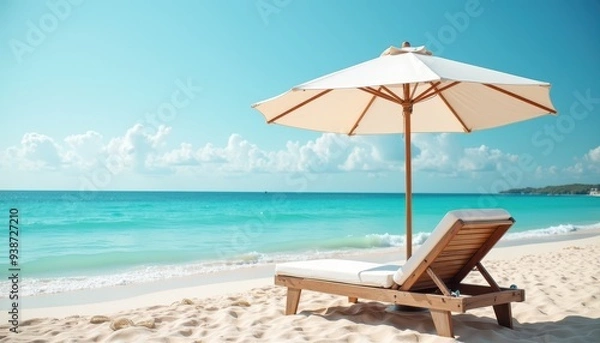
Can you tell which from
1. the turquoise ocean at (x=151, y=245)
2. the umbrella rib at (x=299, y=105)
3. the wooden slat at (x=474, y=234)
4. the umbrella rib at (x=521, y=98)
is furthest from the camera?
the turquoise ocean at (x=151, y=245)

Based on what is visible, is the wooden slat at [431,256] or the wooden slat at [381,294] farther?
the wooden slat at [381,294]

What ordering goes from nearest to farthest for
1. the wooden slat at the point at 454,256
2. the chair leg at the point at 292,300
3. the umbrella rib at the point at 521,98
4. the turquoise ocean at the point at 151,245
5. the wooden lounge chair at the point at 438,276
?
the wooden lounge chair at the point at 438,276 → the wooden slat at the point at 454,256 → the chair leg at the point at 292,300 → the umbrella rib at the point at 521,98 → the turquoise ocean at the point at 151,245

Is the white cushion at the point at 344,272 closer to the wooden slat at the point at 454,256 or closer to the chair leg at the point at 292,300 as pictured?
the chair leg at the point at 292,300

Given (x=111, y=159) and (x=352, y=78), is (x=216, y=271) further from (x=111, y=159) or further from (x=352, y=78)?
(x=111, y=159)

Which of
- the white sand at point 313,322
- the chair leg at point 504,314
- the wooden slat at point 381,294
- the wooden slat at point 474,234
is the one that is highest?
the wooden slat at point 474,234

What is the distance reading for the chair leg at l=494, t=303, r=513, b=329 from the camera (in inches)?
160

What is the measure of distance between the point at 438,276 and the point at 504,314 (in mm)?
577

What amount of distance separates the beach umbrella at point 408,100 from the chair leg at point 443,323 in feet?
3.27

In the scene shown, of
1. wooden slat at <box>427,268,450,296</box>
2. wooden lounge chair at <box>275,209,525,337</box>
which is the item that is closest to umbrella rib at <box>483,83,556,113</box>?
wooden lounge chair at <box>275,209,525,337</box>

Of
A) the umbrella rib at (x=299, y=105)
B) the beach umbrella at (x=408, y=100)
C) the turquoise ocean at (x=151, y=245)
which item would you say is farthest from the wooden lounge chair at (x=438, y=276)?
the turquoise ocean at (x=151, y=245)

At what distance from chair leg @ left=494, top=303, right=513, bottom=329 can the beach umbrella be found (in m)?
0.88

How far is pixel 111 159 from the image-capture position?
32469 mm

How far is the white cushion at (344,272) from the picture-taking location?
3982mm

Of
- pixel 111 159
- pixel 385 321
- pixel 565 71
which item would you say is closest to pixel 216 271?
pixel 385 321
